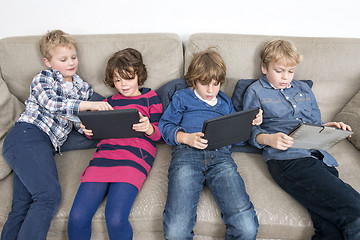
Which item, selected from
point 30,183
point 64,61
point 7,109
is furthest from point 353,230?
point 7,109

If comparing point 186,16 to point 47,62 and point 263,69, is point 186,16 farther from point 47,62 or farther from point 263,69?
point 47,62

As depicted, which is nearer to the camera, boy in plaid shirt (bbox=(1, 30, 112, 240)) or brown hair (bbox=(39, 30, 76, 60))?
boy in plaid shirt (bbox=(1, 30, 112, 240))

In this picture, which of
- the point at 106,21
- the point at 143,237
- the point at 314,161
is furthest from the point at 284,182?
the point at 106,21

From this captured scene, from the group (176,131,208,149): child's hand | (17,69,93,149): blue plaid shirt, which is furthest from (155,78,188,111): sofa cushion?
(17,69,93,149): blue plaid shirt

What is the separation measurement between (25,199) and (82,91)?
0.69m

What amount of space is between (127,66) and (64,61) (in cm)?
39

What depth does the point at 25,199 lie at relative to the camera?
51.5 inches

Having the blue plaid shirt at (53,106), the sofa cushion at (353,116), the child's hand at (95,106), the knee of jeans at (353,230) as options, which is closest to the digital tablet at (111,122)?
the child's hand at (95,106)

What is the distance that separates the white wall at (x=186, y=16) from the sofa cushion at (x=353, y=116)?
523 millimetres

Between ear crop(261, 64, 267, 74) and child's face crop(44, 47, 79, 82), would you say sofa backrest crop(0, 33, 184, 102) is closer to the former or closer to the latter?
child's face crop(44, 47, 79, 82)

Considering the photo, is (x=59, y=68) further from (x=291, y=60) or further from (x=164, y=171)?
(x=291, y=60)

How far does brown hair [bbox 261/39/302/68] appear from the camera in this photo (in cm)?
149

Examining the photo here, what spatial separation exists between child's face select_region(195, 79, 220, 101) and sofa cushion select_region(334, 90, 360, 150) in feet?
2.72

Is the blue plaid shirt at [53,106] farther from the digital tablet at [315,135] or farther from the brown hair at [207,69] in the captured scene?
the digital tablet at [315,135]
